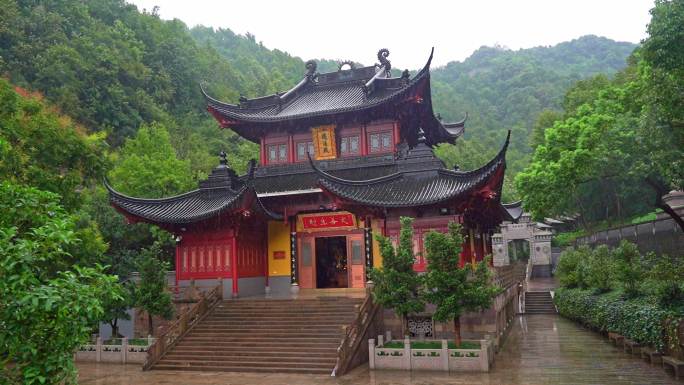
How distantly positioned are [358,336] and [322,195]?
659 centimetres

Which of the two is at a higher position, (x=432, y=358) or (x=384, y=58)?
(x=384, y=58)

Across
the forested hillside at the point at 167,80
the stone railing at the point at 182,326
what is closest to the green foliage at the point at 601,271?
the stone railing at the point at 182,326

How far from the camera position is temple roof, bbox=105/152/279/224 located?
57.9 ft

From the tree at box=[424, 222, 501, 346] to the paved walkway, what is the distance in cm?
150

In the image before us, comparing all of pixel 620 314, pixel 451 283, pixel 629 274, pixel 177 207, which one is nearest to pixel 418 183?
pixel 451 283

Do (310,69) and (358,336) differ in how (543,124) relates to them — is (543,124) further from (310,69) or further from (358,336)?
(358,336)

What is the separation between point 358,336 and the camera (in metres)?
13.9

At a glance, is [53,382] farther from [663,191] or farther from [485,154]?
[485,154]

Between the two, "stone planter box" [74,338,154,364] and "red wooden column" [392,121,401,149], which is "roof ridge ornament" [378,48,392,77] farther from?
"stone planter box" [74,338,154,364]

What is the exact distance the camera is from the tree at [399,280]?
1327cm

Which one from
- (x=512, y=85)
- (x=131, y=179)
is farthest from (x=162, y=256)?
(x=512, y=85)

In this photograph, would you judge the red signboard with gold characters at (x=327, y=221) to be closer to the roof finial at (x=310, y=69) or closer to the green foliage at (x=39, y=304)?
the roof finial at (x=310, y=69)

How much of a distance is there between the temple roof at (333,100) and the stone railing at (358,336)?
8.01 m

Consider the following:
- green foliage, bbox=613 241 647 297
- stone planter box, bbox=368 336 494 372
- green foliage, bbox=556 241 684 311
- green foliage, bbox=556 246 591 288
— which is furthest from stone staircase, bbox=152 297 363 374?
green foliage, bbox=556 246 591 288
